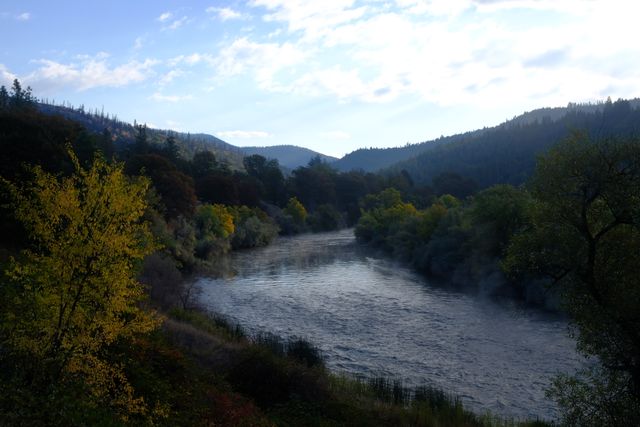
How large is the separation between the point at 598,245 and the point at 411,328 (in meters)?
16.7

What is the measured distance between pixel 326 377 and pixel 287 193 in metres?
104

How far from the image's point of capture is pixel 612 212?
1383 cm

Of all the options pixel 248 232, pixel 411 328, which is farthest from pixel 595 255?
pixel 248 232

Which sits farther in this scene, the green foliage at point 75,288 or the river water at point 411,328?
the river water at point 411,328

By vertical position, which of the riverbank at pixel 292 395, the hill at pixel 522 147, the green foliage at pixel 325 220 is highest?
the hill at pixel 522 147

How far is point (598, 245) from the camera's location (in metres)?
14.6

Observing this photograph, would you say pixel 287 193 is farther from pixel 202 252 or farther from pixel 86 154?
pixel 86 154

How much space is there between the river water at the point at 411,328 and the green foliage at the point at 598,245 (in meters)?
6.11

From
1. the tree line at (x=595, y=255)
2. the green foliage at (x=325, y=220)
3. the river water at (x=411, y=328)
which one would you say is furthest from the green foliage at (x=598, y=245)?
the green foliage at (x=325, y=220)

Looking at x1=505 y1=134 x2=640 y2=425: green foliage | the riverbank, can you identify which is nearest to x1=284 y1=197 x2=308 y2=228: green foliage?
the riverbank

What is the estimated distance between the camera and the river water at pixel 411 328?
22.2 metres

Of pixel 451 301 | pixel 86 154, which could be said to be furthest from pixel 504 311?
pixel 86 154

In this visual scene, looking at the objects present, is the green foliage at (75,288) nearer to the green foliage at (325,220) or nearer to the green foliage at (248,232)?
the green foliage at (248,232)

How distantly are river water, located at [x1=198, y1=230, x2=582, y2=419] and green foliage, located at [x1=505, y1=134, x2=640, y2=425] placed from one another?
611cm
